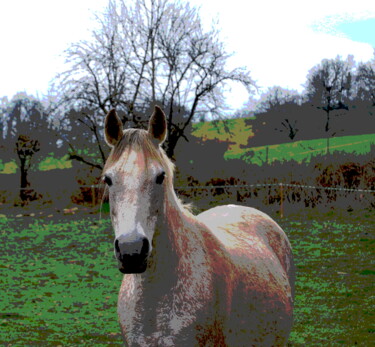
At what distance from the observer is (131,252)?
222cm

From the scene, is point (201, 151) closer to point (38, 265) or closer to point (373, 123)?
point (38, 265)

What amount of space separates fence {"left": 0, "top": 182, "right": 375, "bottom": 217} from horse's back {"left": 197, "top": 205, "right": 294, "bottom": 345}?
13.8 m

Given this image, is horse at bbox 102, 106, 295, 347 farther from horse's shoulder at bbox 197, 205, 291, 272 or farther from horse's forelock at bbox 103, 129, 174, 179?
horse's shoulder at bbox 197, 205, 291, 272

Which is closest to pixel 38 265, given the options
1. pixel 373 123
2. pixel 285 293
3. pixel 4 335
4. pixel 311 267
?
pixel 4 335

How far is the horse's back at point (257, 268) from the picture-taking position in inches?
126

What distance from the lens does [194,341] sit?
2617 mm

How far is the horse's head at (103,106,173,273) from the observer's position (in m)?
2.25

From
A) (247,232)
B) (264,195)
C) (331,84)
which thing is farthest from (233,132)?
(247,232)

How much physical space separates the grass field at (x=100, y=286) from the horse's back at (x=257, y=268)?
205 centimetres

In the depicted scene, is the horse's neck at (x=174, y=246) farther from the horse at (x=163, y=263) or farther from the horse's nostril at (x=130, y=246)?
the horse's nostril at (x=130, y=246)

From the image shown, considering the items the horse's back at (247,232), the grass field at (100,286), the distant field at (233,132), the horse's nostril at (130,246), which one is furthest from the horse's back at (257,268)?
the distant field at (233,132)

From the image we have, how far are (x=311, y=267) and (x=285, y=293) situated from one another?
21.2 ft

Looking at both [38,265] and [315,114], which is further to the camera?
[315,114]

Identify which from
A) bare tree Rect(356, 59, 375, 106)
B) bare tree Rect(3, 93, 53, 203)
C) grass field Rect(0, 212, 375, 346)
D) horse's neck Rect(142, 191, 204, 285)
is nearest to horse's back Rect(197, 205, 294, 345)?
horse's neck Rect(142, 191, 204, 285)
